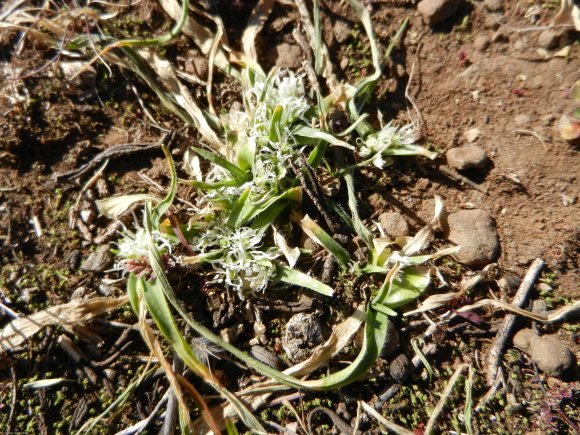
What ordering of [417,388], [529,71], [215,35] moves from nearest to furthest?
1. [417,388]
2. [529,71]
3. [215,35]

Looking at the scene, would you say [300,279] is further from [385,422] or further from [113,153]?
[113,153]

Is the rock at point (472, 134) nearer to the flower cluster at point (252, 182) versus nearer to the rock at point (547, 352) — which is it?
the flower cluster at point (252, 182)

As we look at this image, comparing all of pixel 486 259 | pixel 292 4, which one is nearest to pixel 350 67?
pixel 292 4

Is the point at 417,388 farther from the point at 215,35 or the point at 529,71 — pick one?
the point at 215,35

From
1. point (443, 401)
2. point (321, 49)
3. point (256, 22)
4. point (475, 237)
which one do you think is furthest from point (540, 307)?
point (256, 22)

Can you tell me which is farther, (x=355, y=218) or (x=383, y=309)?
(x=355, y=218)
